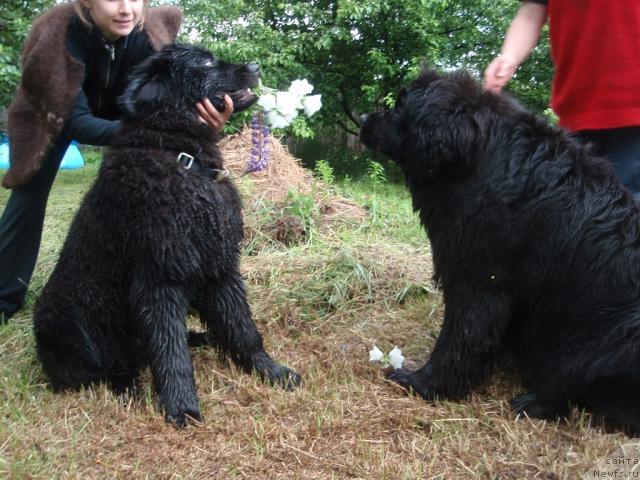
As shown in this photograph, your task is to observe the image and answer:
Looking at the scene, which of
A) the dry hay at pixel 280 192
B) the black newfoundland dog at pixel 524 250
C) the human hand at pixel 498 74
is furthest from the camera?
the dry hay at pixel 280 192

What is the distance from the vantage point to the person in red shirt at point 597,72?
2.49m

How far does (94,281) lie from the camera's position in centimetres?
260

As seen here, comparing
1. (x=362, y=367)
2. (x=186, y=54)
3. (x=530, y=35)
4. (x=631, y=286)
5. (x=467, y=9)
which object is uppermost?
(x=467, y=9)

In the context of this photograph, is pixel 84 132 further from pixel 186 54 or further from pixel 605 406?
pixel 605 406

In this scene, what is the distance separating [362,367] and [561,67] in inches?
70.0

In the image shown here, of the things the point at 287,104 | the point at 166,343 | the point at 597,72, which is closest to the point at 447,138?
the point at 597,72

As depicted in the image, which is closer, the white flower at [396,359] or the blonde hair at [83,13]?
the white flower at [396,359]

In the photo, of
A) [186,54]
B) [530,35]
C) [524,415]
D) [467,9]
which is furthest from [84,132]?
[467,9]

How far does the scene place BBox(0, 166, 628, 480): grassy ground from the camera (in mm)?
2117

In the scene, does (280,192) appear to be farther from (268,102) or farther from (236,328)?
(236,328)

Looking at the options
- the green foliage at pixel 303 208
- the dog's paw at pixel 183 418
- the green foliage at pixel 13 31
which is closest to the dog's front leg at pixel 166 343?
the dog's paw at pixel 183 418

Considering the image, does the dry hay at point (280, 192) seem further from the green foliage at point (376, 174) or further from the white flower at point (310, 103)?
the white flower at point (310, 103)

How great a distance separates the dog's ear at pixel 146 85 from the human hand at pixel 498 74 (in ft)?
4.89

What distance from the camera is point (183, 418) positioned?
2.46m
